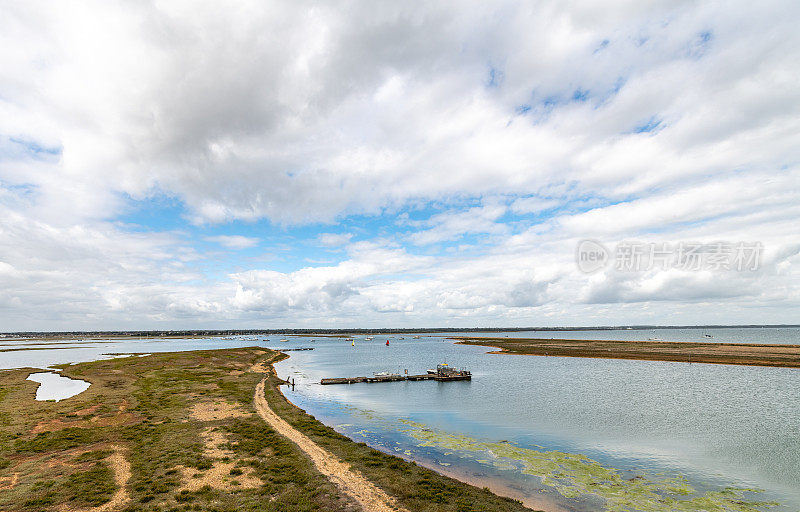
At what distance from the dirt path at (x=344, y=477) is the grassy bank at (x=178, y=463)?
28.7 inches

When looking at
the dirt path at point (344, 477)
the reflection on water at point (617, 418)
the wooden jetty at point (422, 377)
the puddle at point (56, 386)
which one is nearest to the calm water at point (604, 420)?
the reflection on water at point (617, 418)

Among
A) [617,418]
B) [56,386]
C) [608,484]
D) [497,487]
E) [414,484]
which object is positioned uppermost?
[56,386]

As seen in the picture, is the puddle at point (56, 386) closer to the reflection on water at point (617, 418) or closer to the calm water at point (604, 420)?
the calm water at point (604, 420)

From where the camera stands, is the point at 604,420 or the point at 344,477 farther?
the point at 604,420

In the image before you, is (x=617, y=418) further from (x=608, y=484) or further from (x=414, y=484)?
(x=414, y=484)

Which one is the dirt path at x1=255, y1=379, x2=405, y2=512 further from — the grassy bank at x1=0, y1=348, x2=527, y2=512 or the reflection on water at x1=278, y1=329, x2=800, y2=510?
the reflection on water at x1=278, y1=329, x2=800, y2=510

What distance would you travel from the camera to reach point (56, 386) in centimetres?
6844

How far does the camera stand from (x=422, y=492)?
25.8 metres

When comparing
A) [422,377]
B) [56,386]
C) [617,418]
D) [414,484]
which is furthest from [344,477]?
[56,386]

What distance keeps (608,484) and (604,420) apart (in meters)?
22.7

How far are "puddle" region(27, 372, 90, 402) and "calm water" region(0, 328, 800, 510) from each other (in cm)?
3455

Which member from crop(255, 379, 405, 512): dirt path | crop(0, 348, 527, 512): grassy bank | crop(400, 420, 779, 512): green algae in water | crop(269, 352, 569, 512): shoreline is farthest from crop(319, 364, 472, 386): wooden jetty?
crop(269, 352, 569, 512): shoreline

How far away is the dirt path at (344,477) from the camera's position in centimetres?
2395

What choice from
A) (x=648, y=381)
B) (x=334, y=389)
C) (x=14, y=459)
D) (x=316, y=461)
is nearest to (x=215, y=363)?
(x=334, y=389)
